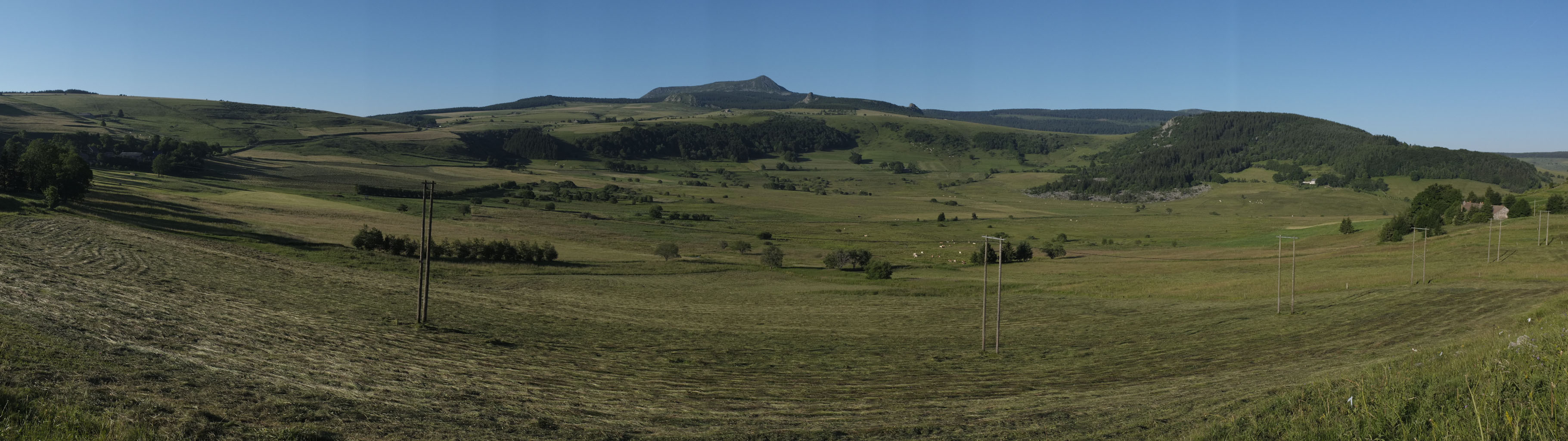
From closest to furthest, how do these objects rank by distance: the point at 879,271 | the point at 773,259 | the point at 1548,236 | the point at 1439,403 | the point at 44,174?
the point at 1439,403, the point at 44,174, the point at 1548,236, the point at 879,271, the point at 773,259

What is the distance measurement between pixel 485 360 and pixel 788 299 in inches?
1342

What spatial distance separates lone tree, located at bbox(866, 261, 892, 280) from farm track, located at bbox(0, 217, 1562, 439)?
53.0 feet

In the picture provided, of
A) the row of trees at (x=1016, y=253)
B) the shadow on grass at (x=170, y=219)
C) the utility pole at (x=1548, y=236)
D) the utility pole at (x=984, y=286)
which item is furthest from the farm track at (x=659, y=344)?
the utility pole at (x=1548, y=236)

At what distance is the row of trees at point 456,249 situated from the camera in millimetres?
69062

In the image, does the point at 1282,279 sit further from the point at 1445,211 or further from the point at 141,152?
the point at 141,152

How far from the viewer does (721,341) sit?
39.2 m

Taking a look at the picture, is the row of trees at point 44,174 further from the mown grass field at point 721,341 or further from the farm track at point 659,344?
the farm track at point 659,344

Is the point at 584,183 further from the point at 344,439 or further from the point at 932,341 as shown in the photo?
the point at 344,439

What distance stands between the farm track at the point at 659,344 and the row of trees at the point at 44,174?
1398cm

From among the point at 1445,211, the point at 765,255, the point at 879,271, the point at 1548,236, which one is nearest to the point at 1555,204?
the point at 1445,211

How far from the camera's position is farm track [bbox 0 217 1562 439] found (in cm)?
1969

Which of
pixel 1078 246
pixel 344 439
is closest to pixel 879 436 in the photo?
pixel 344 439

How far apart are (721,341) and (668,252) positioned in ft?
157

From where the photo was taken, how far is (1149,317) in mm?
48875
